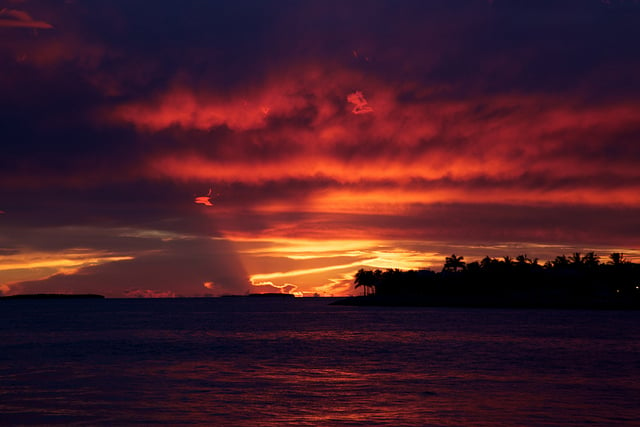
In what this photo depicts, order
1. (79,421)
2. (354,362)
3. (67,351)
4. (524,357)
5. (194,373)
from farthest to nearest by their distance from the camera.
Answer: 1. (67,351)
2. (524,357)
3. (354,362)
4. (194,373)
5. (79,421)

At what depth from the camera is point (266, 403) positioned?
33.4m

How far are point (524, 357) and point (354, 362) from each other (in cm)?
1605

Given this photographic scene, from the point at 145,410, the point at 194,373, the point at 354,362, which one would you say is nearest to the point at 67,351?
the point at 194,373

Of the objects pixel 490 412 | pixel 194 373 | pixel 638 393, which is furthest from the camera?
pixel 194 373

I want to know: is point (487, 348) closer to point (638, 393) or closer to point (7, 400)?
point (638, 393)

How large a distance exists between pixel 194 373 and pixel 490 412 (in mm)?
23551

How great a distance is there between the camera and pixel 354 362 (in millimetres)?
55250

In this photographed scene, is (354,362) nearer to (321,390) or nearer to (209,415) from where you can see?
(321,390)

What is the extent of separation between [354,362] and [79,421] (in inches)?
1177

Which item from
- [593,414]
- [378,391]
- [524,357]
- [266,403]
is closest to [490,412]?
[593,414]

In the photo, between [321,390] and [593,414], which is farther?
[321,390]

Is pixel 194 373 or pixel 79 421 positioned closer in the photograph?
pixel 79 421

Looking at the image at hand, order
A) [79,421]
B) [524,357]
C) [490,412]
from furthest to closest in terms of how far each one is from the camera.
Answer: [524,357] < [490,412] < [79,421]

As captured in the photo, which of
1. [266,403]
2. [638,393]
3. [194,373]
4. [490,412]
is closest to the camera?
[490,412]
